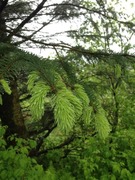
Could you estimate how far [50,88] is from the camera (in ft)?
3.15

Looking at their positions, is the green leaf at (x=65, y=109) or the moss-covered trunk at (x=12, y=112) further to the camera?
the moss-covered trunk at (x=12, y=112)

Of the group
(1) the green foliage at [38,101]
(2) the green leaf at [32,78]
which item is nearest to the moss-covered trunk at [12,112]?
(2) the green leaf at [32,78]

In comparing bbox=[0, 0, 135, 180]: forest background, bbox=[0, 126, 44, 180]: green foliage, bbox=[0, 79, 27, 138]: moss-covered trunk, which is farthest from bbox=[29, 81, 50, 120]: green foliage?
bbox=[0, 79, 27, 138]: moss-covered trunk

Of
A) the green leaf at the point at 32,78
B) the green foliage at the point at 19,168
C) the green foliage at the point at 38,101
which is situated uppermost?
the green leaf at the point at 32,78

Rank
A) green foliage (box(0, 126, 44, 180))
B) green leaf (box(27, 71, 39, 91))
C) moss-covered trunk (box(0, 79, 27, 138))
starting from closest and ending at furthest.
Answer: green leaf (box(27, 71, 39, 91)), green foliage (box(0, 126, 44, 180)), moss-covered trunk (box(0, 79, 27, 138))

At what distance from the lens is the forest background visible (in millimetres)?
1034

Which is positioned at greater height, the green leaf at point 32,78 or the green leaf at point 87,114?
the green leaf at point 32,78

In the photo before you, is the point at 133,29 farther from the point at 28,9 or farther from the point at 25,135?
the point at 25,135

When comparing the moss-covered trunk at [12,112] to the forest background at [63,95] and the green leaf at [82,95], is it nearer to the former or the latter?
the forest background at [63,95]

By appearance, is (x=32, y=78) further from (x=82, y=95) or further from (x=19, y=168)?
(x=19, y=168)

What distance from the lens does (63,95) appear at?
2.94ft

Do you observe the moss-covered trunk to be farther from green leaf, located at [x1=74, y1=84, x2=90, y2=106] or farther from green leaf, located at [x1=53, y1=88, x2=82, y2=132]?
green leaf, located at [x1=53, y1=88, x2=82, y2=132]

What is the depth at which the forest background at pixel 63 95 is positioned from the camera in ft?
3.39

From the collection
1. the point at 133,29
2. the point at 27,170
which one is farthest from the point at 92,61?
the point at 27,170
